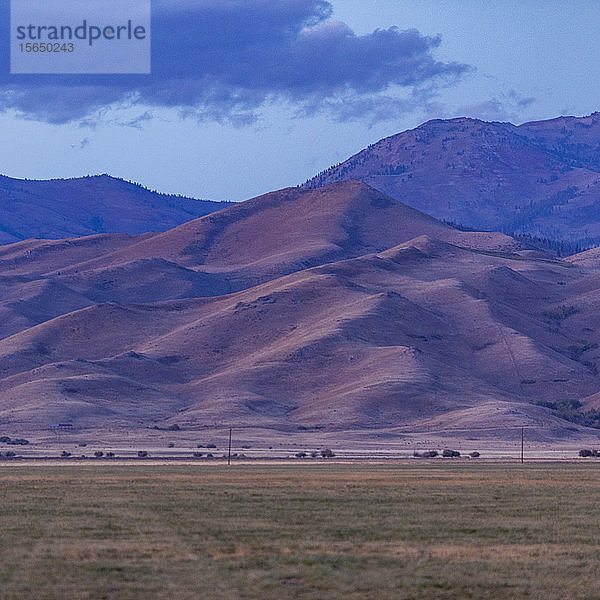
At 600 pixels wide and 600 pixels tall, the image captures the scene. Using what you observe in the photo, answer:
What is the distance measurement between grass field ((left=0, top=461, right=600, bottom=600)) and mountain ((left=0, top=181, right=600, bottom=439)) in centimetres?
5790

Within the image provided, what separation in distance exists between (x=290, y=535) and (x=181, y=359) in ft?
358

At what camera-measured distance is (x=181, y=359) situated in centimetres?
13888

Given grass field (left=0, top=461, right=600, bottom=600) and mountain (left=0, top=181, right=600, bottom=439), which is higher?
mountain (left=0, top=181, right=600, bottom=439)

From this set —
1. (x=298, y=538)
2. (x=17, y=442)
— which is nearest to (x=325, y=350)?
(x=17, y=442)

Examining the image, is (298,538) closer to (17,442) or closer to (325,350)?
(17,442)

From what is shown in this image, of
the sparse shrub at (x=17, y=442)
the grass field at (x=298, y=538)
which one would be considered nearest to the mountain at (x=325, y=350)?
the sparse shrub at (x=17, y=442)

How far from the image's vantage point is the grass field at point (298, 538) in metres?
22.8

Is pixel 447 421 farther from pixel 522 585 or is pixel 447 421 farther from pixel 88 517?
pixel 522 585

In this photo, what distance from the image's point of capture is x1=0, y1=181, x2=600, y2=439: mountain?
366ft

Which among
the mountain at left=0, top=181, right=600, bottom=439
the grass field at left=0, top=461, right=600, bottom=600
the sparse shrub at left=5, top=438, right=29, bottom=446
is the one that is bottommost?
the sparse shrub at left=5, top=438, right=29, bottom=446

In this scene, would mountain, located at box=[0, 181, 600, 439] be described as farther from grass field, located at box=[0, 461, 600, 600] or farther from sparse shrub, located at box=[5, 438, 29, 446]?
grass field, located at box=[0, 461, 600, 600]

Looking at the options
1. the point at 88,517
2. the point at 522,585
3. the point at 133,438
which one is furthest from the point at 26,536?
the point at 133,438

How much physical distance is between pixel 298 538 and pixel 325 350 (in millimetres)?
101770

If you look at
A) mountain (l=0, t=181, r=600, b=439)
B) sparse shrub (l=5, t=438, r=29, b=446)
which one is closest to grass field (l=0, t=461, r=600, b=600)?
sparse shrub (l=5, t=438, r=29, b=446)
